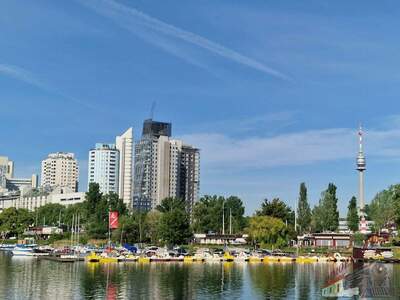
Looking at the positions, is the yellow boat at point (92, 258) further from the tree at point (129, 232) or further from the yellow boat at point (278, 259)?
the tree at point (129, 232)

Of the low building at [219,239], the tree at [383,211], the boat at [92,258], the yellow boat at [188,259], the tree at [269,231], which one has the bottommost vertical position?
the yellow boat at [188,259]

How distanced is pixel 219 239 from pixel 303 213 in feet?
80.4

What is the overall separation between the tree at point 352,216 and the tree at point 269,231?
29.7 m

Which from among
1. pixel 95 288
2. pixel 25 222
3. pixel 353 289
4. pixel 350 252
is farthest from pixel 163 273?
pixel 25 222

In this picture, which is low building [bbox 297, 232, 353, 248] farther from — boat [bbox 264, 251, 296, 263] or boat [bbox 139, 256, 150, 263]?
boat [bbox 139, 256, 150, 263]

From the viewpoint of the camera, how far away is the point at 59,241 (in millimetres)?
160250

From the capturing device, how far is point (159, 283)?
6347 centimetres

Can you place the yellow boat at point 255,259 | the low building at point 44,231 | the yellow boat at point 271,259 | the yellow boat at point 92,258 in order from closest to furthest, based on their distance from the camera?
the yellow boat at point 92,258 < the yellow boat at point 255,259 < the yellow boat at point 271,259 < the low building at point 44,231

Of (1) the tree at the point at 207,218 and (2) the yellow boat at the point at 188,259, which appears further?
(1) the tree at the point at 207,218

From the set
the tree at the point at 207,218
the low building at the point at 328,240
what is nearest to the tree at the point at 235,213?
the tree at the point at 207,218

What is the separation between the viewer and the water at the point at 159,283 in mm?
54000

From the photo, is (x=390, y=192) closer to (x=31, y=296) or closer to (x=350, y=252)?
(x=350, y=252)

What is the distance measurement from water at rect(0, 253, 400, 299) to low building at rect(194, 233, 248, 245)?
188ft

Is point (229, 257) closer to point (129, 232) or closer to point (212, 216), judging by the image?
point (129, 232)
